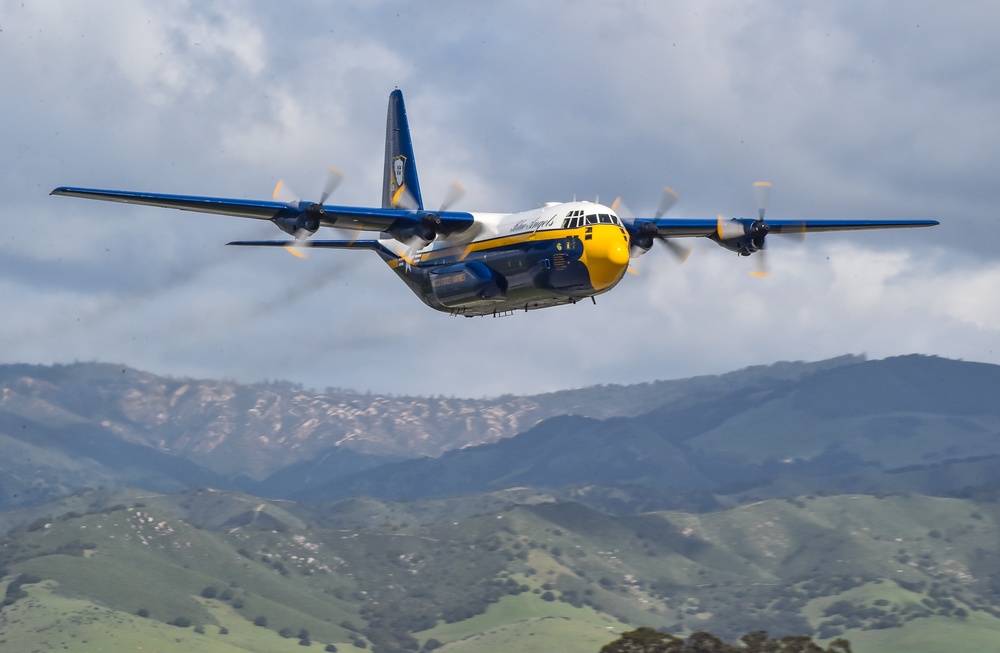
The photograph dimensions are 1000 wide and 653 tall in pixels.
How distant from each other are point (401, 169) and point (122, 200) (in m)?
20.7

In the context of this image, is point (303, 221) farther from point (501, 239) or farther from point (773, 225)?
point (773, 225)

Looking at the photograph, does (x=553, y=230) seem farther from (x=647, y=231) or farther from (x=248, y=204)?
(x=248, y=204)

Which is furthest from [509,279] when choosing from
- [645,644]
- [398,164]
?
[645,644]

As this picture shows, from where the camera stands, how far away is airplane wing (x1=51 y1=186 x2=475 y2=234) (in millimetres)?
53094

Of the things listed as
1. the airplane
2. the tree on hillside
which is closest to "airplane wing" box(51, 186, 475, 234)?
the airplane

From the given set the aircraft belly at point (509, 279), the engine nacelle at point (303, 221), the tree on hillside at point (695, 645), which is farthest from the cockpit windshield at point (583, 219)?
the tree on hillside at point (695, 645)

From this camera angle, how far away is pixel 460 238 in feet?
189

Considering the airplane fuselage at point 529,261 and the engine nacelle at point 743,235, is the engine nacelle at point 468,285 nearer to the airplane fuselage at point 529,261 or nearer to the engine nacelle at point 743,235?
the airplane fuselage at point 529,261

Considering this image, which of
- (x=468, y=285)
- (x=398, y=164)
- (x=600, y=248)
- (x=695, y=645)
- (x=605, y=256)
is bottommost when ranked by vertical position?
(x=695, y=645)

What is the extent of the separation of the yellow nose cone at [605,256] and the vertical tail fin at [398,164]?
1899cm

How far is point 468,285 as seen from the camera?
5531cm

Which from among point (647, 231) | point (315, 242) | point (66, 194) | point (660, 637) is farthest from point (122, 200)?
point (660, 637)

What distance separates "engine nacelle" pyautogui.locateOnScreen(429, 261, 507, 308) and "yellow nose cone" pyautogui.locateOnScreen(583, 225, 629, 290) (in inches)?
169

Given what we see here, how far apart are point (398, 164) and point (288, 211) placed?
56.2 feet
